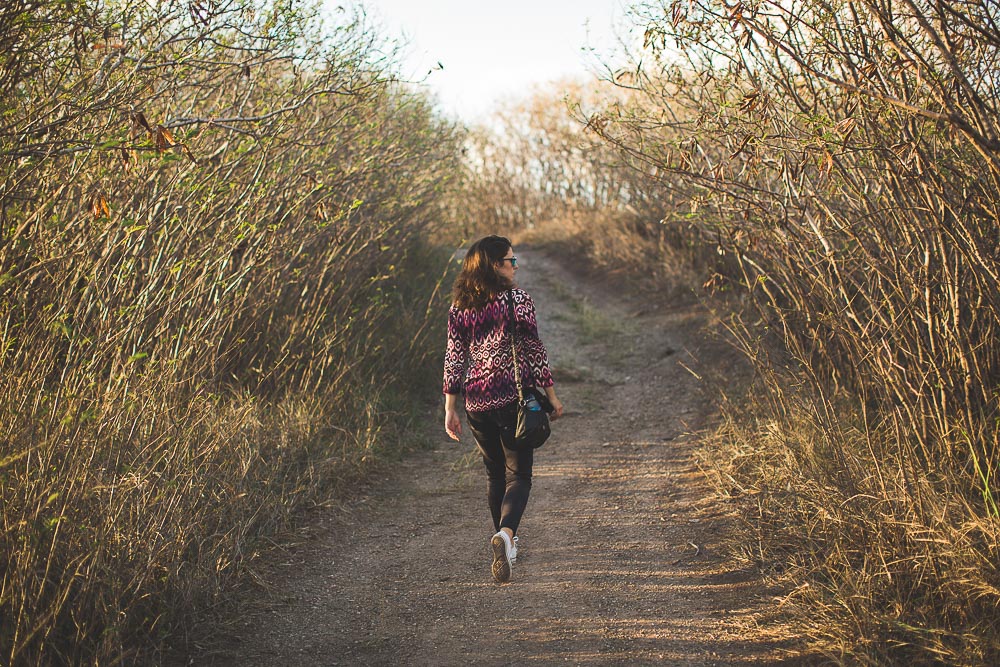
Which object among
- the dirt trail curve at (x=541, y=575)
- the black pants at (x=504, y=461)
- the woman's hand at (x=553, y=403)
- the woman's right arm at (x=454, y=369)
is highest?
the woman's right arm at (x=454, y=369)

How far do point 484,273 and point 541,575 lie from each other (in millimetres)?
1616

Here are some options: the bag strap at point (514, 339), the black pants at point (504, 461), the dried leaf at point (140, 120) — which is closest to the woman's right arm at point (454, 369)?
the black pants at point (504, 461)

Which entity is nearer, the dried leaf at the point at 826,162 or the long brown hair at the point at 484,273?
the dried leaf at the point at 826,162

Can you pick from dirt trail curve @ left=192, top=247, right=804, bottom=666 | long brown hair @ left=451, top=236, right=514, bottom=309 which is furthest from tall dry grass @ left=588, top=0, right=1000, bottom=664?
long brown hair @ left=451, top=236, right=514, bottom=309

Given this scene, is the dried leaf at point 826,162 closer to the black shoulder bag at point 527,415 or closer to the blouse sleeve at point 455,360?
the black shoulder bag at point 527,415

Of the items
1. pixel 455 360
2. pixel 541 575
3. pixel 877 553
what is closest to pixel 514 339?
pixel 455 360

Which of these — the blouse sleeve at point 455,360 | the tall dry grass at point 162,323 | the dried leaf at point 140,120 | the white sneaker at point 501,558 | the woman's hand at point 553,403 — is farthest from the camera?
the blouse sleeve at point 455,360

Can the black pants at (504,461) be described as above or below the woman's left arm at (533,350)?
below

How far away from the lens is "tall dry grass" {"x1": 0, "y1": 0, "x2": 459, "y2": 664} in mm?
3408

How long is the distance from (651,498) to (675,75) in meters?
2.83

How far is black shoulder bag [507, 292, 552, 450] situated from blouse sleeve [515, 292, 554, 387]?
4 centimetres

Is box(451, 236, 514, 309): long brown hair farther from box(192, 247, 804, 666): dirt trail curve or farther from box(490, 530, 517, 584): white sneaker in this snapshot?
box(192, 247, 804, 666): dirt trail curve

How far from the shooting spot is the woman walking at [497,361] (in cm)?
433

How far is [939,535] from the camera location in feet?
11.5
